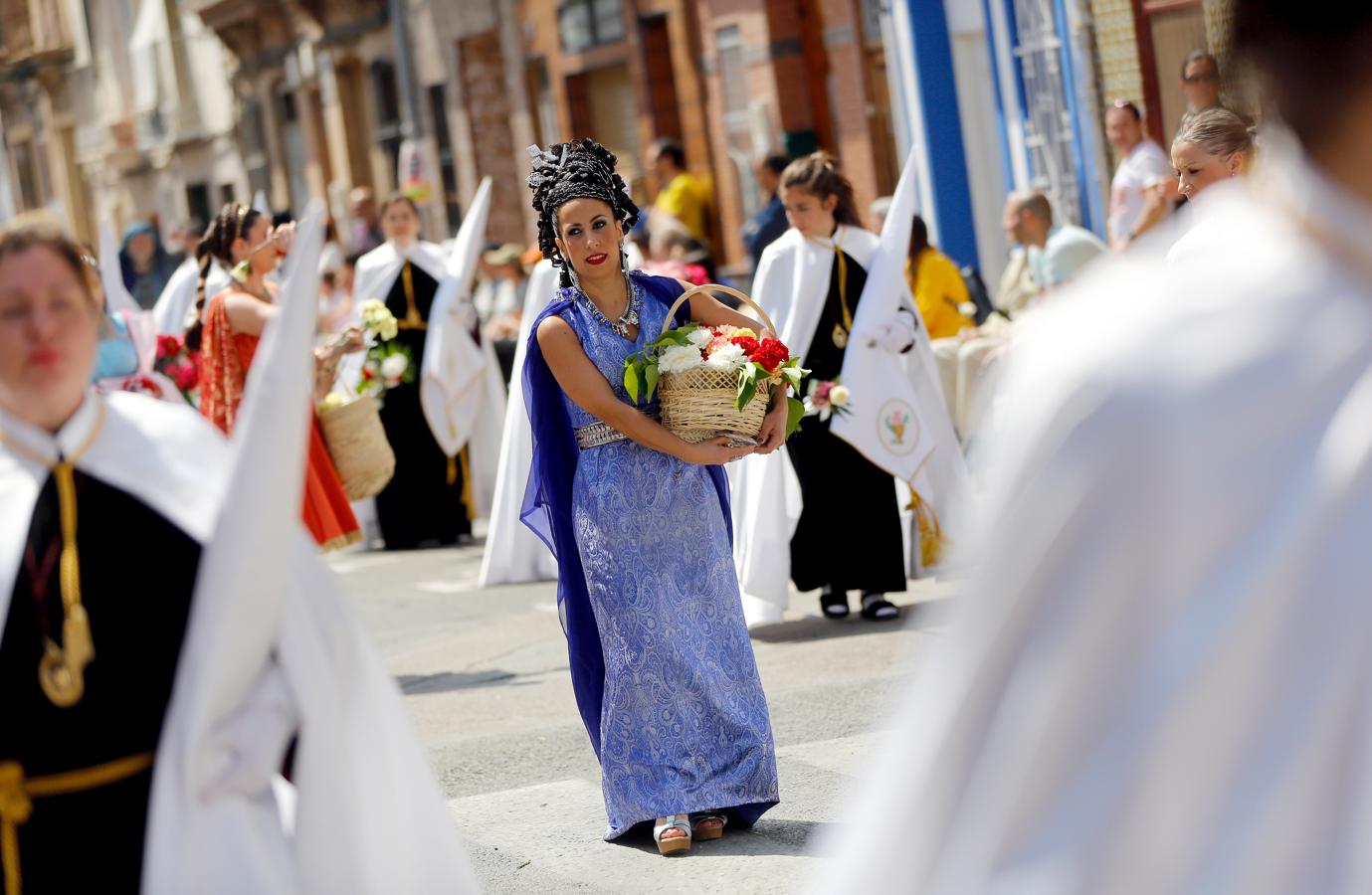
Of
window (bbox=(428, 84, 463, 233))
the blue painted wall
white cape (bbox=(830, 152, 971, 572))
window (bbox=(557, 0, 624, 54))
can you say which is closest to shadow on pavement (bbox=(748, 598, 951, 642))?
white cape (bbox=(830, 152, 971, 572))

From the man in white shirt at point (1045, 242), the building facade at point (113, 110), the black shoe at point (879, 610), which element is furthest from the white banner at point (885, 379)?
the building facade at point (113, 110)

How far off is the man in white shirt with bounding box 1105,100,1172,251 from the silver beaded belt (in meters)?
6.16

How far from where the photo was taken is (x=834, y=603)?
9.33 metres

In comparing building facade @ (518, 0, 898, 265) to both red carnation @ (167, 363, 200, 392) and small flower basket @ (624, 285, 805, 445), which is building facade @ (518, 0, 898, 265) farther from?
small flower basket @ (624, 285, 805, 445)

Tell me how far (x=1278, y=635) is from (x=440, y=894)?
1441 mm

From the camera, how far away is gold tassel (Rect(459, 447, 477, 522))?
46.8 ft

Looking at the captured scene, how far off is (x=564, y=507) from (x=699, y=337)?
0.59 meters

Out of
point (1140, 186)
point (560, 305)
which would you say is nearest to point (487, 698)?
point (560, 305)

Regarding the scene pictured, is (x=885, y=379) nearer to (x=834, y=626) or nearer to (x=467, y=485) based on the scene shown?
(x=834, y=626)

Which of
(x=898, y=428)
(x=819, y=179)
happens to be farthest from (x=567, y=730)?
(x=819, y=179)

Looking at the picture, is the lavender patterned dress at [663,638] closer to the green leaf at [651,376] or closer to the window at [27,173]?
the green leaf at [651,376]

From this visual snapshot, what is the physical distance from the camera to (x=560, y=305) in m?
5.95

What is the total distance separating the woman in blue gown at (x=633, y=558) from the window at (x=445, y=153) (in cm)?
2206

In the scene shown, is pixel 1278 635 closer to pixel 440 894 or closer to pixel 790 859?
pixel 440 894
